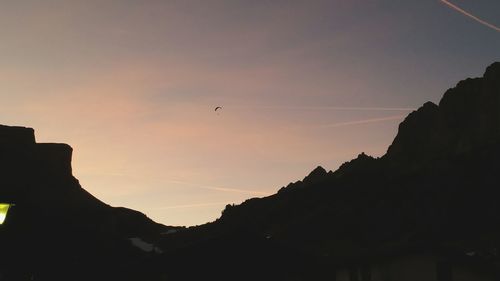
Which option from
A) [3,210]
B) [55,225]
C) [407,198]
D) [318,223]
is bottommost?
[3,210]

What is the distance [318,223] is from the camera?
209 ft

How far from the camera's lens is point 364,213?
73.5m

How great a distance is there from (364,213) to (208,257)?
6030 centimetres

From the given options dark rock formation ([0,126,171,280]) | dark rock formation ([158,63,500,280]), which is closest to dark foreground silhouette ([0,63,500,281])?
dark rock formation ([0,126,171,280])

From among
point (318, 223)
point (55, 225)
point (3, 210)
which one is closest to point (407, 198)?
point (318, 223)

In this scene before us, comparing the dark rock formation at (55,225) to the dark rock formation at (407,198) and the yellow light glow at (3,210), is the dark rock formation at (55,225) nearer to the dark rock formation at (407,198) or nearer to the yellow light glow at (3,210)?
the yellow light glow at (3,210)

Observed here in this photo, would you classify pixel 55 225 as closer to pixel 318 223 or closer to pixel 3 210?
pixel 3 210

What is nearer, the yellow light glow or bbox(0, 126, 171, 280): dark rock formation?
the yellow light glow

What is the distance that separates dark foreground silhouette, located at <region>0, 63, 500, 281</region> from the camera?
1731cm

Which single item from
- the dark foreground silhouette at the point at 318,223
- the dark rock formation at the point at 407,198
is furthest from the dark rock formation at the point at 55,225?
the dark rock formation at the point at 407,198

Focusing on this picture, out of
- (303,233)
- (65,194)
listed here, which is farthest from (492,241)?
(65,194)

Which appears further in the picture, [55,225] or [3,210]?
[55,225]

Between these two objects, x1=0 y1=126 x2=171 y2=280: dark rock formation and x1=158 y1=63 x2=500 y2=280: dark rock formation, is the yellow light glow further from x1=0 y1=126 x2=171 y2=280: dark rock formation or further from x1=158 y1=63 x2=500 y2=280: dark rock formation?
x1=158 y1=63 x2=500 y2=280: dark rock formation

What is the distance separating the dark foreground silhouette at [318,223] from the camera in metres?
17.3
